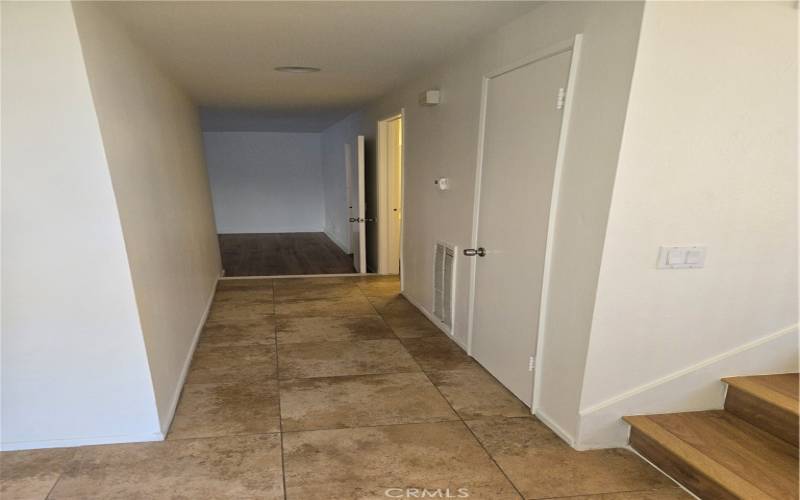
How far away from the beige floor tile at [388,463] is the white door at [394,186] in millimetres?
3382

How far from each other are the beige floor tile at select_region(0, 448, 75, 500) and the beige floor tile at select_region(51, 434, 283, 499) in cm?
5

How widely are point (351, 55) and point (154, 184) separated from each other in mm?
1558

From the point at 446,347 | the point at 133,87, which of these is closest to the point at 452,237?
the point at 446,347

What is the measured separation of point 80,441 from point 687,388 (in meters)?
2.99

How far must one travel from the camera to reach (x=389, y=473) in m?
2.04

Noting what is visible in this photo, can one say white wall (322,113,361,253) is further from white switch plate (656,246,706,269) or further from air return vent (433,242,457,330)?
white switch plate (656,246,706,269)

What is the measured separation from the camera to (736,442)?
198 cm

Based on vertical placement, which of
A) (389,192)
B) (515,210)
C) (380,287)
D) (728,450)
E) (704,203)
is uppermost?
(704,203)

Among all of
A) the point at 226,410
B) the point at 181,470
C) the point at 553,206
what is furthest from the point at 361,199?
the point at 181,470

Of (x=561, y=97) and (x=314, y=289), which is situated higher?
(x=561, y=97)

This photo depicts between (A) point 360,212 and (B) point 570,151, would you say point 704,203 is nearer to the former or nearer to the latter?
(B) point 570,151

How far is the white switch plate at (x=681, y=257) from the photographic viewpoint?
1.96 m

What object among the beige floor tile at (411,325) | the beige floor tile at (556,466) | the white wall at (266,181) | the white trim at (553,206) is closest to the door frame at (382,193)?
the beige floor tile at (411,325)

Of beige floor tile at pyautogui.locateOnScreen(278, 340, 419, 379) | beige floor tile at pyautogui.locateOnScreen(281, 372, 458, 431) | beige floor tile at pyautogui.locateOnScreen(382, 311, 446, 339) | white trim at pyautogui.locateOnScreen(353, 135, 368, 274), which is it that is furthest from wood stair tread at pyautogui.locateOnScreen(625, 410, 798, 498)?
white trim at pyautogui.locateOnScreen(353, 135, 368, 274)
